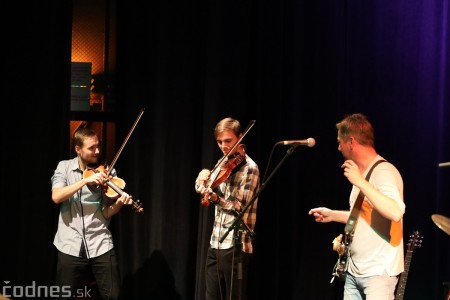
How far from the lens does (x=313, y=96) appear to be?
5582 millimetres

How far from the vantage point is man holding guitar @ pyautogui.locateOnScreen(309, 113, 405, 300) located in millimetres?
3334

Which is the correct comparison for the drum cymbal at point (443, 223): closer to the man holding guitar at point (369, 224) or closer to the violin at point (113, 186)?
the man holding guitar at point (369, 224)

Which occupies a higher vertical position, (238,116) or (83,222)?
(238,116)

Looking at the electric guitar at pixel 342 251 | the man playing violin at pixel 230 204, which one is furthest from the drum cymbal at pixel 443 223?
the man playing violin at pixel 230 204

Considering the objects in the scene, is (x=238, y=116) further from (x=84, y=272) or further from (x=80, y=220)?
(x=84, y=272)

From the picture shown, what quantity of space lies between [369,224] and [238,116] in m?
2.00

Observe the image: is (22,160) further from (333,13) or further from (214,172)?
(333,13)

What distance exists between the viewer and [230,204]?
13.9 feet

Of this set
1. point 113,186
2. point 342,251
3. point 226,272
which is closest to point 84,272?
point 113,186

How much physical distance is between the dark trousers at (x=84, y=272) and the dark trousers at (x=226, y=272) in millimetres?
659

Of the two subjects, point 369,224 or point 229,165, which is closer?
point 369,224

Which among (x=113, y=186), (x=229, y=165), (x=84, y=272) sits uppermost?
(x=229, y=165)

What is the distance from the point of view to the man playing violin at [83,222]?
4.34m

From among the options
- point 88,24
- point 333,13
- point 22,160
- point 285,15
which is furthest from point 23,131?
point 333,13
